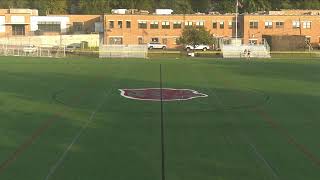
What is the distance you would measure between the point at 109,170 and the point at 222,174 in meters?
2.42

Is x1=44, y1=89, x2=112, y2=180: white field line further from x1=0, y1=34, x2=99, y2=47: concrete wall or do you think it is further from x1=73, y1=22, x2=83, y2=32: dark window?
x1=73, y1=22, x2=83, y2=32: dark window

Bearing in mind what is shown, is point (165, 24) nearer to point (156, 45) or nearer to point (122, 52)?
point (156, 45)

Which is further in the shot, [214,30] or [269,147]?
[214,30]

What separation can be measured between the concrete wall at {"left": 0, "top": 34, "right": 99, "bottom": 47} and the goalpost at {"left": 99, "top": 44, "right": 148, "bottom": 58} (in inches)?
784

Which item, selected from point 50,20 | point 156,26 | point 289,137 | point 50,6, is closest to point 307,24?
point 156,26

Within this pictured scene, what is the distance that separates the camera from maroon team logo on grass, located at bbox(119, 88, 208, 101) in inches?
1011

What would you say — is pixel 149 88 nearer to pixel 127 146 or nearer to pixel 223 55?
pixel 127 146

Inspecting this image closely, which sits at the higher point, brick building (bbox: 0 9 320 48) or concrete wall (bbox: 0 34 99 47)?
brick building (bbox: 0 9 320 48)

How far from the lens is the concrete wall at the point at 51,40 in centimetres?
8809

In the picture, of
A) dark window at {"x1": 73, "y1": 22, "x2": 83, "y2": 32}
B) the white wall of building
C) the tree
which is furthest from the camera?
dark window at {"x1": 73, "y1": 22, "x2": 83, "y2": 32}

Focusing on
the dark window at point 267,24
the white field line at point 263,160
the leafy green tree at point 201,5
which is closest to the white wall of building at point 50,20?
the dark window at point 267,24

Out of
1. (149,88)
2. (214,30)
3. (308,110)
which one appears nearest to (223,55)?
(214,30)

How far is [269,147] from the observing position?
15305 mm

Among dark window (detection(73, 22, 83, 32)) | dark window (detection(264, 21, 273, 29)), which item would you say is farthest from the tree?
dark window (detection(73, 22, 83, 32))
